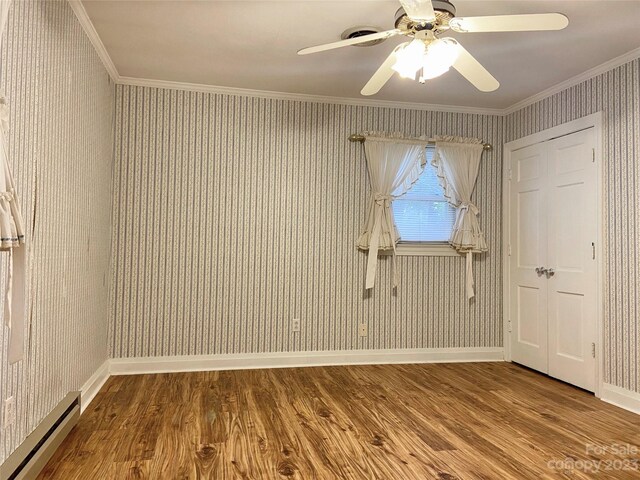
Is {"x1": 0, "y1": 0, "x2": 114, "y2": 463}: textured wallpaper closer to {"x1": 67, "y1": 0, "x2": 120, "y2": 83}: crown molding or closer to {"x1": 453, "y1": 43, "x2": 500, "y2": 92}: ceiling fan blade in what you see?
{"x1": 67, "y1": 0, "x2": 120, "y2": 83}: crown molding

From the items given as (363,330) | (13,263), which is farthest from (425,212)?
(13,263)

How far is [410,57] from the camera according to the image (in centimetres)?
216

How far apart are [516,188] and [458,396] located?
2180 millimetres

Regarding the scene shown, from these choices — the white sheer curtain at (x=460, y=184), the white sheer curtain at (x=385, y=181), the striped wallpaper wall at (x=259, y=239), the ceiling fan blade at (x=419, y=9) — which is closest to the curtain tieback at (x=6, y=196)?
the ceiling fan blade at (x=419, y=9)

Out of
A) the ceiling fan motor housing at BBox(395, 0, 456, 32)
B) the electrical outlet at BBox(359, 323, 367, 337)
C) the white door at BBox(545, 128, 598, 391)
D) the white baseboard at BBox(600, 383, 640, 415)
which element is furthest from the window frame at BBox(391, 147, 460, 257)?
the ceiling fan motor housing at BBox(395, 0, 456, 32)

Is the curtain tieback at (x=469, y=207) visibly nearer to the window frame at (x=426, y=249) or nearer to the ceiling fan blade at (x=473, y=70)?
the window frame at (x=426, y=249)

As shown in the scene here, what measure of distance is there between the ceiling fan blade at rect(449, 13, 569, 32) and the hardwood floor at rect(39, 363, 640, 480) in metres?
2.08

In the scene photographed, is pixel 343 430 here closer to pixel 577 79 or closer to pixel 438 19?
pixel 438 19

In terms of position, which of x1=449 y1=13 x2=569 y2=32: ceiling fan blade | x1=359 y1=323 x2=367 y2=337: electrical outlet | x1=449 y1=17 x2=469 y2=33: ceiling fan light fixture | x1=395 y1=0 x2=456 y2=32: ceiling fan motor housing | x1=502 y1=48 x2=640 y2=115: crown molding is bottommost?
x1=359 y1=323 x2=367 y2=337: electrical outlet

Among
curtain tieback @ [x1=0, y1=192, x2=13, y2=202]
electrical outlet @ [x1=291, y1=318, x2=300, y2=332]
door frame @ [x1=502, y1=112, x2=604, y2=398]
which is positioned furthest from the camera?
electrical outlet @ [x1=291, y1=318, x2=300, y2=332]

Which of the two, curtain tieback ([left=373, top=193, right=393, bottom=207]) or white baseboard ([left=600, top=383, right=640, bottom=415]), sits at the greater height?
curtain tieback ([left=373, top=193, right=393, bottom=207])

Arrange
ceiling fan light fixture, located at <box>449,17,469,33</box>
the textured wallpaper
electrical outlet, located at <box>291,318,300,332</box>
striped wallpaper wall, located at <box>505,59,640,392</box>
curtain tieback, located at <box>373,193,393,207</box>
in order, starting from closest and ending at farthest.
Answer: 1. the textured wallpaper
2. ceiling fan light fixture, located at <box>449,17,469,33</box>
3. striped wallpaper wall, located at <box>505,59,640,392</box>
4. electrical outlet, located at <box>291,318,300,332</box>
5. curtain tieback, located at <box>373,193,393,207</box>

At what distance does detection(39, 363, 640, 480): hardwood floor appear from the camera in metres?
2.13

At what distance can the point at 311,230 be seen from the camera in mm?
4133
